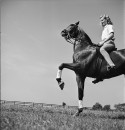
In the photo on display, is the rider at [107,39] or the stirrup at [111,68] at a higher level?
the rider at [107,39]

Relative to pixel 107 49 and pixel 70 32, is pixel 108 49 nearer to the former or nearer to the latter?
pixel 107 49

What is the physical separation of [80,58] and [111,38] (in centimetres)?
122

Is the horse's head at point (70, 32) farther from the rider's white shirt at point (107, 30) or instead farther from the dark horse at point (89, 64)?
the rider's white shirt at point (107, 30)

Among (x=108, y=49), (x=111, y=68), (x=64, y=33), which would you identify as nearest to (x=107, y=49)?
(x=108, y=49)

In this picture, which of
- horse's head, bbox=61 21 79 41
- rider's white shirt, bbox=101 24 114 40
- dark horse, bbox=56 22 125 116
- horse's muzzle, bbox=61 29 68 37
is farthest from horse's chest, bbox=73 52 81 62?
rider's white shirt, bbox=101 24 114 40

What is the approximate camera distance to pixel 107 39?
8383 millimetres

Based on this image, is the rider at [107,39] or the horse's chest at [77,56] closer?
the rider at [107,39]

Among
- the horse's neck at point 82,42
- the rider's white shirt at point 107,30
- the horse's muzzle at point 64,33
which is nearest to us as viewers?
the rider's white shirt at point 107,30

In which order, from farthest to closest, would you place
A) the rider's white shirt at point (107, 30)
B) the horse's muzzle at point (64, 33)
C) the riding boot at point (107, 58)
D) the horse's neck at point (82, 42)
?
the horse's muzzle at point (64, 33) < the horse's neck at point (82, 42) < the rider's white shirt at point (107, 30) < the riding boot at point (107, 58)

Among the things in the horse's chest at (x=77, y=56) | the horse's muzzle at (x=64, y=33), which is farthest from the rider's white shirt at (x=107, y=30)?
the horse's muzzle at (x=64, y=33)

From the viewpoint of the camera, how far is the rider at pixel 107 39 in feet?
26.8

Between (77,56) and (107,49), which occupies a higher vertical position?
(107,49)

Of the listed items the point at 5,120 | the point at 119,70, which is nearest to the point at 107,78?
the point at 119,70

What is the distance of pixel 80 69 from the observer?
840 centimetres
